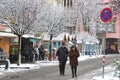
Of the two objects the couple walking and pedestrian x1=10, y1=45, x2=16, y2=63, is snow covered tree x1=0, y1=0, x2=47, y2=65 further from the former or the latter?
the couple walking

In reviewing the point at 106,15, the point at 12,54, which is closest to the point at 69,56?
the point at 106,15

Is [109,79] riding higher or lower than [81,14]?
lower

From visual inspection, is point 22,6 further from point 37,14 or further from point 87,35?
point 87,35

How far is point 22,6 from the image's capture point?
31.1m

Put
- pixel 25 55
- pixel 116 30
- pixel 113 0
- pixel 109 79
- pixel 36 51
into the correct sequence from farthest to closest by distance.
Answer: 1. pixel 116 30
2. pixel 36 51
3. pixel 25 55
4. pixel 113 0
5. pixel 109 79

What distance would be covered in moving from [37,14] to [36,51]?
30.8 ft

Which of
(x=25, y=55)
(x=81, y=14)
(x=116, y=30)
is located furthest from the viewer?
(x=116, y=30)

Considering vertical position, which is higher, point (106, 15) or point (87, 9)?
point (87, 9)

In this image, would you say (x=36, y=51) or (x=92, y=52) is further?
(x=92, y=52)

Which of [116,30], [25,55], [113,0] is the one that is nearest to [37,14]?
[25,55]

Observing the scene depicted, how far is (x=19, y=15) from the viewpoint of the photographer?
30938 mm

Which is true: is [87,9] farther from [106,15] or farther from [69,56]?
[106,15]

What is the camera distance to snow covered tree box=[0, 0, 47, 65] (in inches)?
1219

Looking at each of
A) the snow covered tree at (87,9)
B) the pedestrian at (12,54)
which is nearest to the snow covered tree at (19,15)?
the pedestrian at (12,54)
